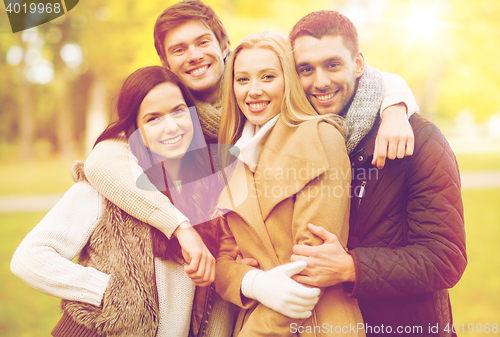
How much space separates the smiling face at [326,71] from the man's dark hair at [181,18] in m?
1.08

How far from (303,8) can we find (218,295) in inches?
316

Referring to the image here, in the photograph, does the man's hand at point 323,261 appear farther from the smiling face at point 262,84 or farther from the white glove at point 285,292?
the smiling face at point 262,84

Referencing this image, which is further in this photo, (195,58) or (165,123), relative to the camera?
(195,58)

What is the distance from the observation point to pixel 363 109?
89.7 inches

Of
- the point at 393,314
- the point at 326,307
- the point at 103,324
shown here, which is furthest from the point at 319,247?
the point at 103,324

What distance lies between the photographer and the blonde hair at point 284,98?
2268 millimetres

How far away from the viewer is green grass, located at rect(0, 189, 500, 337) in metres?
4.95

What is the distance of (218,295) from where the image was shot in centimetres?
248

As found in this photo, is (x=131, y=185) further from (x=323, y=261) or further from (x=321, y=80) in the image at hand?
(x=321, y=80)

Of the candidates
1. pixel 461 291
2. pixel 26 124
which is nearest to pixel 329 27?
pixel 461 291

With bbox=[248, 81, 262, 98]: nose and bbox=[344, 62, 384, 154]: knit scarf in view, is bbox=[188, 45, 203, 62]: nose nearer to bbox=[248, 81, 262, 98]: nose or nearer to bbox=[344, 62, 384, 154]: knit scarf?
bbox=[248, 81, 262, 98]: nose

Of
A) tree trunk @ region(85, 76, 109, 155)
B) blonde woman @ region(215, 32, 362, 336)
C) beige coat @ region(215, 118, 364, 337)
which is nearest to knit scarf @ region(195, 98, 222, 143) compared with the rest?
blonde woman @ region(215, 32, 362, 336)

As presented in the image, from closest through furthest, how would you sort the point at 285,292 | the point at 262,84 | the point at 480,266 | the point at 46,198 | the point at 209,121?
1. the point at 285,292
2. the point at 262,84
3. the point at 209,121
4. the point at 480,266
5. the point at 46,198

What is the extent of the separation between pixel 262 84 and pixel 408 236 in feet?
3.99
